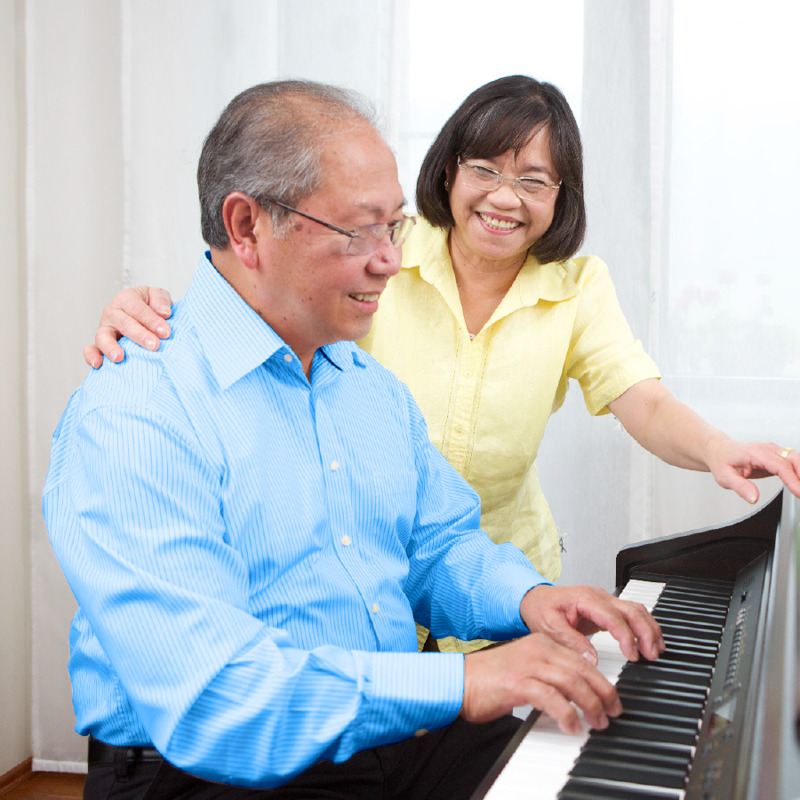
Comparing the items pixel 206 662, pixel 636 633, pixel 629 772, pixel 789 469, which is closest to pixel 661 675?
pixel 636 633

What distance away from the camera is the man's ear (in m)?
1.27

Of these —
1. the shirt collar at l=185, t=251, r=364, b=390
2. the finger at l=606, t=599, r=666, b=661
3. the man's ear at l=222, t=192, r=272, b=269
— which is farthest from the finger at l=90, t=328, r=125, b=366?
the finger at l=606, t=599, r=666, b=661

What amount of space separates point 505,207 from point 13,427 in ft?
5.72

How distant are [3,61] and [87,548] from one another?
2087 millimetres

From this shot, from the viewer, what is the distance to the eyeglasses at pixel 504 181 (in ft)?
5.94

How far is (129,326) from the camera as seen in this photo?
53.2 inches

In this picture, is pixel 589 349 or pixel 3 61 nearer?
pixel 589 349

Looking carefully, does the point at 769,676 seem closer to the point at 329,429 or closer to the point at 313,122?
the point at 329,429

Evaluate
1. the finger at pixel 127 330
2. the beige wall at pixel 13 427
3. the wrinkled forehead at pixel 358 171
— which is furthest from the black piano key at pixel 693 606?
the beige wall at pixel 13 427

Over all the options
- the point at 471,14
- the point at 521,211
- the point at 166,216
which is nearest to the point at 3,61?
the point at 166,216

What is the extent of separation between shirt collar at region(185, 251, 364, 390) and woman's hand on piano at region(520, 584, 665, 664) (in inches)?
21.2

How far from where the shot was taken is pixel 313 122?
125cm

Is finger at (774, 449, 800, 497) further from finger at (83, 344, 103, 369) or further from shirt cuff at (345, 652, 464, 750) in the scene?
finger at (83, 344, 103, 369)

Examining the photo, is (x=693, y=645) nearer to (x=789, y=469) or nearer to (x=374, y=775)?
(x=789, y=469)
